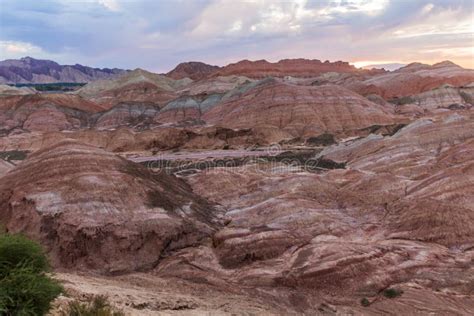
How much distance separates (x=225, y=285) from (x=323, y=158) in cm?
2787

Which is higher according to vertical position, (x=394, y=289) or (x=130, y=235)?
(x=130, y=235)

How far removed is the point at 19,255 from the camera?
9.95 m

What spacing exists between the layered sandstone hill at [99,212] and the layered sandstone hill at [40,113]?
206 feet

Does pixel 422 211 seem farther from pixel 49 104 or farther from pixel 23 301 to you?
pixel 49 104

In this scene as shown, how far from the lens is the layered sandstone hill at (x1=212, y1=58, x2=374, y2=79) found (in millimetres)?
157750

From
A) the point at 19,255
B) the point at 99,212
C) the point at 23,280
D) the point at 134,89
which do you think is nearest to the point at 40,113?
the point at 134,89

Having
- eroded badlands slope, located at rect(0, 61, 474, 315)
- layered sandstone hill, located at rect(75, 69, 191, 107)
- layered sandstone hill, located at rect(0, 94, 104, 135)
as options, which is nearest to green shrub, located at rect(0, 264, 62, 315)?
eroded badlands slope, located at rect(0, 61, 474, 315)

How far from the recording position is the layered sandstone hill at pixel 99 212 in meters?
20.2

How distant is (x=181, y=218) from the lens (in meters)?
22.6

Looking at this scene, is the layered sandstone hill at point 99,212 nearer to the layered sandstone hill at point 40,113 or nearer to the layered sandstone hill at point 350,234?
the layered sandstone hill at point 350,234

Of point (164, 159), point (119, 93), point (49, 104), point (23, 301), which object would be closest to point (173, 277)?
point (23, 301)

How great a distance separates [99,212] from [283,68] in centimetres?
15534

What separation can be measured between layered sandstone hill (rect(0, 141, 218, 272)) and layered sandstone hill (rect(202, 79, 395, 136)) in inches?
1726

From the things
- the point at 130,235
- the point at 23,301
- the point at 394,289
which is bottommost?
the point at 394,289
